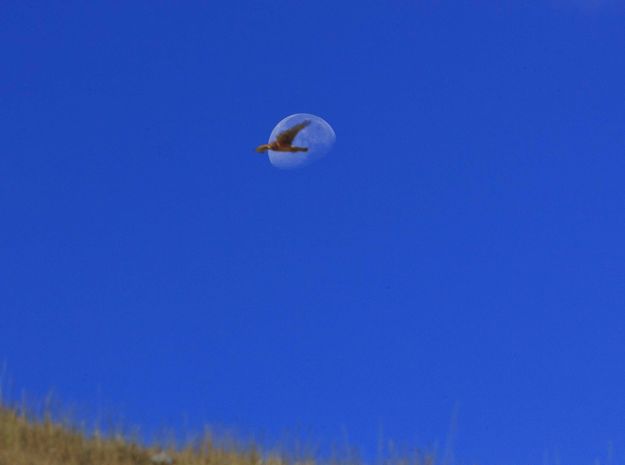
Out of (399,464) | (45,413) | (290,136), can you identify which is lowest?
(399,464)

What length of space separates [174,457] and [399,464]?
8.75ft

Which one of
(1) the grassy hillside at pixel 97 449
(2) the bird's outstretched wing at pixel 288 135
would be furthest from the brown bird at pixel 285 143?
(1) the grassy hillside at pixel 97 449

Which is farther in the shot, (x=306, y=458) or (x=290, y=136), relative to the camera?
(x=290, y=136)

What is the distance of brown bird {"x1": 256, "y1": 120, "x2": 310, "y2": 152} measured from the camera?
1507 cm

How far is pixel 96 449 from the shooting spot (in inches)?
557

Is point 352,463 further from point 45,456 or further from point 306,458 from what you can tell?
point 45,456

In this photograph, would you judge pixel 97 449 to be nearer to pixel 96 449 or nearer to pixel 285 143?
pixel 96 449

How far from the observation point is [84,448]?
46.4 feet

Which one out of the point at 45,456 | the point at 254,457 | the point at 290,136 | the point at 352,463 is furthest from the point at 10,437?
the point at 290,136

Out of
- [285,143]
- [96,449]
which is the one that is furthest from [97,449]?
[285,143]

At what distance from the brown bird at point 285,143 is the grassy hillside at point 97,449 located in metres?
3.64

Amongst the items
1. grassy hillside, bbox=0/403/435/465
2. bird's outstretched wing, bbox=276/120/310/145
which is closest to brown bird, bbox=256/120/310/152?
bird's outstretched wing, bbox=276/120/310/145

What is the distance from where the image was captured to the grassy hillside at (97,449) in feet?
45.2

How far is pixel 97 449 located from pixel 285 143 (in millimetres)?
4426
